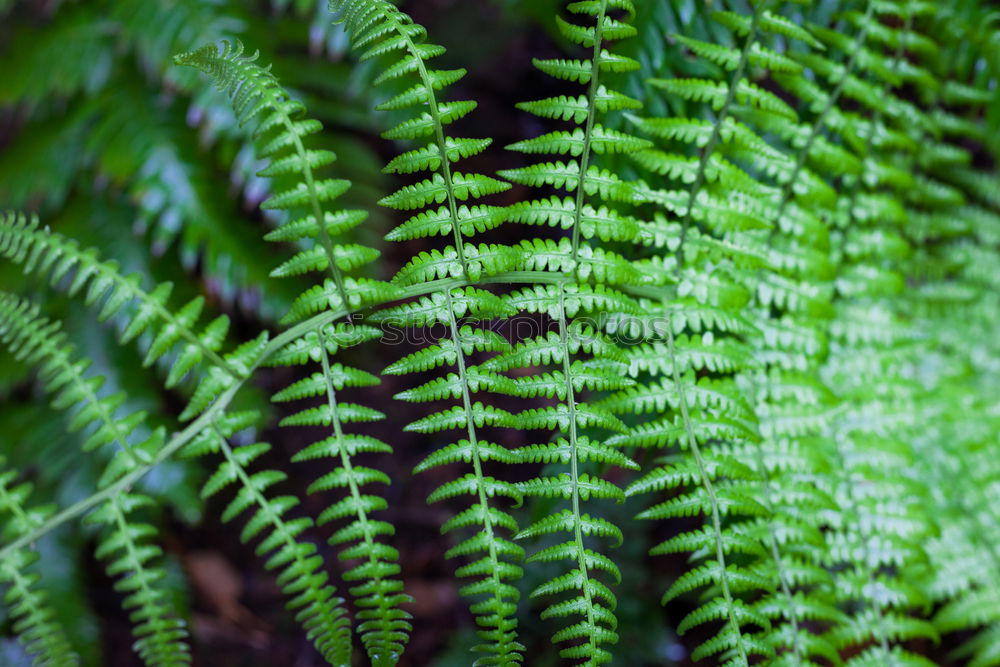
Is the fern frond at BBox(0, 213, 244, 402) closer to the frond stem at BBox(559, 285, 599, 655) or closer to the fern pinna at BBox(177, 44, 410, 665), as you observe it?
the fern pinna at BBox(177, 44, 410, 665)

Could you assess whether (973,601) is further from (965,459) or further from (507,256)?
(507,256)

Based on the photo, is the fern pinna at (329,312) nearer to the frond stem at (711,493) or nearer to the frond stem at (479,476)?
the frond stem at (479,476)

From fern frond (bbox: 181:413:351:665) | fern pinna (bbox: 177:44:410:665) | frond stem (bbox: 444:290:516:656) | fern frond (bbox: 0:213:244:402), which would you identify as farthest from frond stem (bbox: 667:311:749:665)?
fern frond (bbox: 0:213:244:402)

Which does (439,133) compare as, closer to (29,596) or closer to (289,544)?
(289,544)

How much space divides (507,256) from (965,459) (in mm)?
1516

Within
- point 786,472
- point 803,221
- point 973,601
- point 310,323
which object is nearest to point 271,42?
point 310,323

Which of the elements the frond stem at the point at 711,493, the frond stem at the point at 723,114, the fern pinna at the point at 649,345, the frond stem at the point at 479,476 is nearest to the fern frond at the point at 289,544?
the fern pinna at the point at 649,345

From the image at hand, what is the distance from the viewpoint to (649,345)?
132 centimetres

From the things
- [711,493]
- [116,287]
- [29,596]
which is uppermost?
[116,287]

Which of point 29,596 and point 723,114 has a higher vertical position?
point 723,114

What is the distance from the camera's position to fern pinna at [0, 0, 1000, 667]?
3.71ft

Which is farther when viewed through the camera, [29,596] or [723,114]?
[723,114]

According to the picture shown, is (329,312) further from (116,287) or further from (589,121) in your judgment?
(589,121)

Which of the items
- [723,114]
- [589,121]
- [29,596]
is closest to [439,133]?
[589,121]
